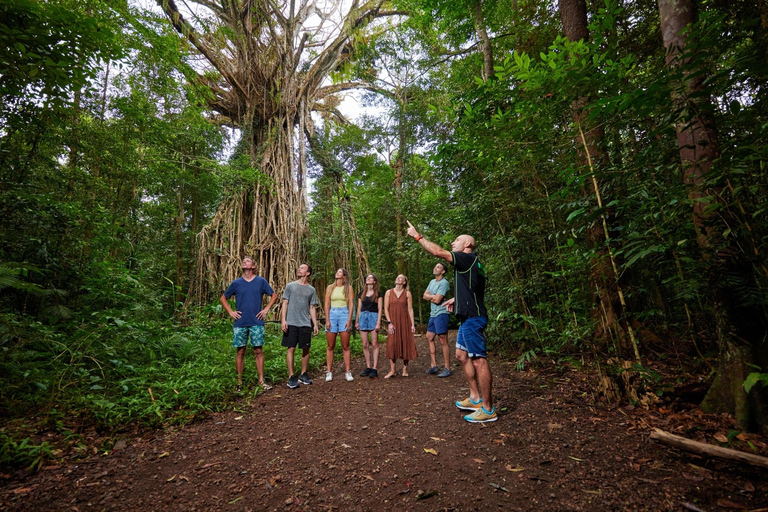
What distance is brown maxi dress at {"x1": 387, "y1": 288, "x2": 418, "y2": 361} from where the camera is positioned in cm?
525

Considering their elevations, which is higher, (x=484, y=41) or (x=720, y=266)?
(x=484, y=41)

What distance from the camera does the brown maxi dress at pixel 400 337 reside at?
207 inches

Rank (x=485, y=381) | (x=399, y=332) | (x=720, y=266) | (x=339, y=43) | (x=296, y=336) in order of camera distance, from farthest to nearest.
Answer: (x=339, y=43) → (x=399, y=332) → (x=296, y=336) → (x=485, y=381) → (x=720, y=266)

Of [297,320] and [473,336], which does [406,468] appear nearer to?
[473,336]

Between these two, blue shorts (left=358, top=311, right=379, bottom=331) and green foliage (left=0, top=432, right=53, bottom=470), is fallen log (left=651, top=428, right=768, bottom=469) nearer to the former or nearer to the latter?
blue shorts (left=358, top=311, right=379, bottom=331)

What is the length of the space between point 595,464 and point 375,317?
371 centimetres

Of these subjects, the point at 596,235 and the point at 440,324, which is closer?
the point at 596,235

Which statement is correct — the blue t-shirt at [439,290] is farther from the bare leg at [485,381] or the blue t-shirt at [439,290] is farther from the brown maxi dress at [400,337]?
the bare leg at [485,381]

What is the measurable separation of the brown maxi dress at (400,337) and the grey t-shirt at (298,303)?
1.40 meters

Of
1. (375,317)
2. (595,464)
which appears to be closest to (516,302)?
(375,317)

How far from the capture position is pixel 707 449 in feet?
6.55

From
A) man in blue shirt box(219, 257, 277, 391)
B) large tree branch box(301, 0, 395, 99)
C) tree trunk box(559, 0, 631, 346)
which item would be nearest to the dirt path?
tree trunk box(559, 0, 631, 346)

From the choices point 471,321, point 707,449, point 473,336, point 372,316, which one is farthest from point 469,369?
point 372,316

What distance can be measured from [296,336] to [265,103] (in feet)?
33.1
